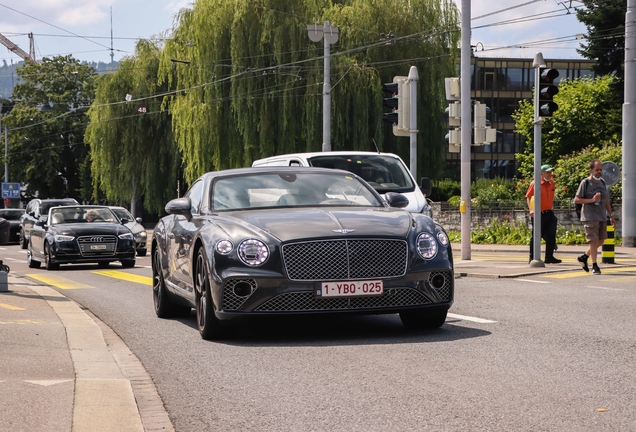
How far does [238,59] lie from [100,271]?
17.1 m

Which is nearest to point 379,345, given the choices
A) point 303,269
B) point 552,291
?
point 303,269

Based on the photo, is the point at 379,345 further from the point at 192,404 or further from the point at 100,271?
the point at 100,271

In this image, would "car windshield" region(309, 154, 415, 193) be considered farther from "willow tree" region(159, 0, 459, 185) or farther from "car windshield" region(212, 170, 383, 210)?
"willow tree" region(159, 0, 459, 185)

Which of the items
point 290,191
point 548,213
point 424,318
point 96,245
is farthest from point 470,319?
point 96,245

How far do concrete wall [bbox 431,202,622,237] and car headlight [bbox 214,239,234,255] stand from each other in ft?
75.1

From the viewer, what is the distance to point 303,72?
126 ft

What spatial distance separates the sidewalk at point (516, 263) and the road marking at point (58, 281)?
629 cm

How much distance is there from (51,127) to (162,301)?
249ft

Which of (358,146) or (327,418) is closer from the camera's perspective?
(327,418)

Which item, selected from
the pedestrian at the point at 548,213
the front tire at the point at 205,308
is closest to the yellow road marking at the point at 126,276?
the pedestrian at the point at 548,213

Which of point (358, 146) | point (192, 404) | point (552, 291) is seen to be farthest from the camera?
point (358, 146)

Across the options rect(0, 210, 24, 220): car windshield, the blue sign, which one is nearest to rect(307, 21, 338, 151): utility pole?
rect(0, 210, 24, 220): car windshield

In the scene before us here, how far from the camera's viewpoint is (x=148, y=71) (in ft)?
167

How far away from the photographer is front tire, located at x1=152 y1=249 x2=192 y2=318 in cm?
1159
